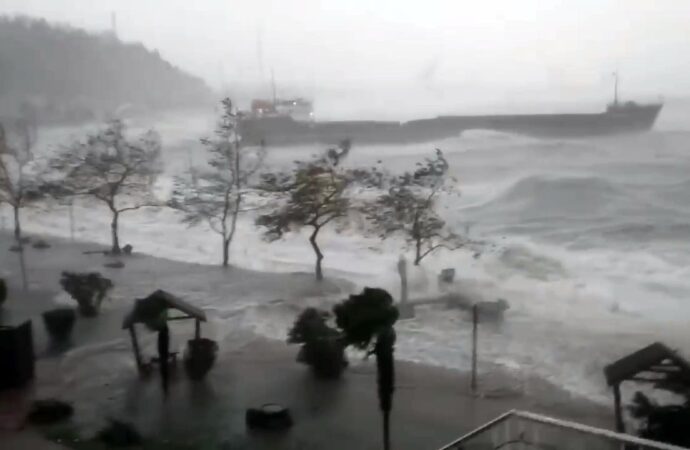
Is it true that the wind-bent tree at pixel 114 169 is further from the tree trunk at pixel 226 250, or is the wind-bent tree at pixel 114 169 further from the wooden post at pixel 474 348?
the wooden post at pixel 474 348

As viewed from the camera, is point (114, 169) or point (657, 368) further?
point (114, 169)

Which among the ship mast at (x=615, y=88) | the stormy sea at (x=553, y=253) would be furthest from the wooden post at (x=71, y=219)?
the ship mast at (x=615, y=88)

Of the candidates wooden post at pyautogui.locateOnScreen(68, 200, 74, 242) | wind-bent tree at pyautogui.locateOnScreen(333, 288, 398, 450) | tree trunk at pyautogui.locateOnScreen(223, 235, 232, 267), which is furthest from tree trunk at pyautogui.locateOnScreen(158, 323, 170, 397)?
wind-bent tree at pyautogui.locateOnScreen(333, 288, 398, 450)

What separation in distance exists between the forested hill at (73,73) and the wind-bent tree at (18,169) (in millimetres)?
106

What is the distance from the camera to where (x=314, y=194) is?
348cm

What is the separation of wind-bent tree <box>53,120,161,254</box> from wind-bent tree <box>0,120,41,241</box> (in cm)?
17

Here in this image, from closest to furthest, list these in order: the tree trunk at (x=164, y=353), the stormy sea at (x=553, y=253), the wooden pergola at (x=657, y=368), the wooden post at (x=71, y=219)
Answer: the wooden pergola at (x=657, y=368) < the stormy sea at (x=553, y=253) < the tree trunk at (x=164, y=353) < the wooden post at (x=71, y=219)

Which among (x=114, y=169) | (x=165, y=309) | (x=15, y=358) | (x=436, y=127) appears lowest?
(x=15, y=358)

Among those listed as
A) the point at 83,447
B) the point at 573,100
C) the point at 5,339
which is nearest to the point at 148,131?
the point at 5,339

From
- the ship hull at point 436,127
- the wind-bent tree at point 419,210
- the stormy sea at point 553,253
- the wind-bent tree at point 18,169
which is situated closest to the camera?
the stormy sea at point 553,253

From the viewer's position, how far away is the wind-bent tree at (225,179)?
3.64m

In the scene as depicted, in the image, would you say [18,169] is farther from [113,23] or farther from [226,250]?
[226,250]

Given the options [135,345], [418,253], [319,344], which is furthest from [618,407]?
[135,345]

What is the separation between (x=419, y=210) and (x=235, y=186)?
0.88m
